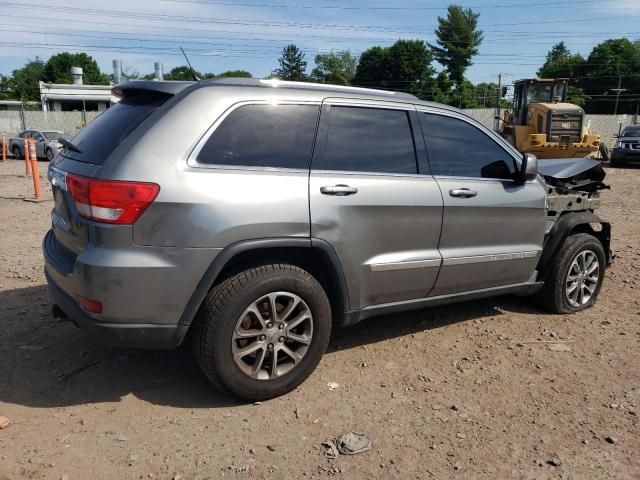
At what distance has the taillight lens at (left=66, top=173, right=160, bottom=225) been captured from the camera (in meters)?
2.82

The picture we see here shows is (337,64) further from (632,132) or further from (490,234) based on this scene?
(490,234)

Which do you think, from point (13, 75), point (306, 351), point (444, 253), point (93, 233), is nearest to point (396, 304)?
point (444, 253)

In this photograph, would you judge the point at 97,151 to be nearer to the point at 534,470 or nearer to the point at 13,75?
the point at 534,470

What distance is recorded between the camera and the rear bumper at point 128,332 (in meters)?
2.92

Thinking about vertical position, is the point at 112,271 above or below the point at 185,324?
above

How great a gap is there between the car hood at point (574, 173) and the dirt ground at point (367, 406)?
1.31 meters

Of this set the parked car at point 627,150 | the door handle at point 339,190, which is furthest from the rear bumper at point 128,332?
the parked car at point 627,150

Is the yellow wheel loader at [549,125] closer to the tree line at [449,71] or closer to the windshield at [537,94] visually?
the windshield at [537,94]

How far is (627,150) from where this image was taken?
20609 millimetres

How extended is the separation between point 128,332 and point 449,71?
9533cm

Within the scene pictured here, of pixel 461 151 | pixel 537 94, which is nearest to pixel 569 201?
pixel 461 151

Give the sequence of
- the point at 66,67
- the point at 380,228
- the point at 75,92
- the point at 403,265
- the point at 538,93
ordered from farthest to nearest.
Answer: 1. the point at 66,67
2. the point at 75,92
3. the point at 538,93
4. the point at 403,265
5. the point at 380,228

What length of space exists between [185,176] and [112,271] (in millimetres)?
625

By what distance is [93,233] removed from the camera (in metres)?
2.86
